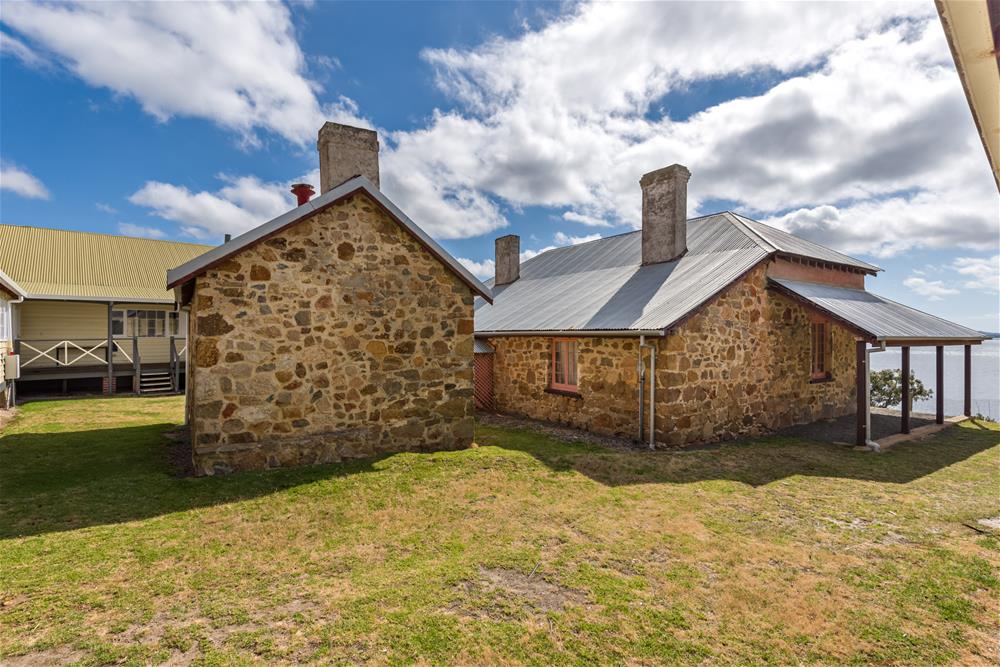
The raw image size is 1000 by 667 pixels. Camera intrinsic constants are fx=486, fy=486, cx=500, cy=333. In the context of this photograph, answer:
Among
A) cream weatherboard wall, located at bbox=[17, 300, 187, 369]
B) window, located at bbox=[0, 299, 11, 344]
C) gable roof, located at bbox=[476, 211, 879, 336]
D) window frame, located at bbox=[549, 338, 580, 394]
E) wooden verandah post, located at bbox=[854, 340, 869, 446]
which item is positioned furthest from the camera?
cream weatherboard wall, located at bbox=[17, 300, 187, 369]

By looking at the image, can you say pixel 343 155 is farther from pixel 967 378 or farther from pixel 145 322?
pixel 967 378

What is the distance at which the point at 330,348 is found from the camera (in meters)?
7.90

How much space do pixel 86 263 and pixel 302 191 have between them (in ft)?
52.2

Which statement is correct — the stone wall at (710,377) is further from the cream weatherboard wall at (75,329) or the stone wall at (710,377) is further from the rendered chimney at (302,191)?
the cream weatherboard wall at (75,329)

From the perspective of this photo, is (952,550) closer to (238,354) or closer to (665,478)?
(665,478)

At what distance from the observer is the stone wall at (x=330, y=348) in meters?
7.08

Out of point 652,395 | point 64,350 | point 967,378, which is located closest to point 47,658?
point 652,395

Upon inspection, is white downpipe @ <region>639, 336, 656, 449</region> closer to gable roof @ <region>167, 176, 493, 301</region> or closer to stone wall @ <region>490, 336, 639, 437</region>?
stone wall @ <region>490, 336, 639, 437</region>

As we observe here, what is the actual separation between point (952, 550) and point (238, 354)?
30.0ft

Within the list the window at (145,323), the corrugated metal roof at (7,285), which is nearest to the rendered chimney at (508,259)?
the window at (145,323)

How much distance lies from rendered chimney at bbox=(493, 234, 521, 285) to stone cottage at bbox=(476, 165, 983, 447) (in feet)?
12.6

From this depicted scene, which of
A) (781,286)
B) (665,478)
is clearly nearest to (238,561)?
(665,478)

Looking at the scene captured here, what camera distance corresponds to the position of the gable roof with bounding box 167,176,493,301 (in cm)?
677

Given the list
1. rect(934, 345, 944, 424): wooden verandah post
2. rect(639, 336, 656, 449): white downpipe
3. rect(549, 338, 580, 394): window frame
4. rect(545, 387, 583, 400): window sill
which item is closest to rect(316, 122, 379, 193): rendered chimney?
rect(549, 338, 580, 394): window frame
